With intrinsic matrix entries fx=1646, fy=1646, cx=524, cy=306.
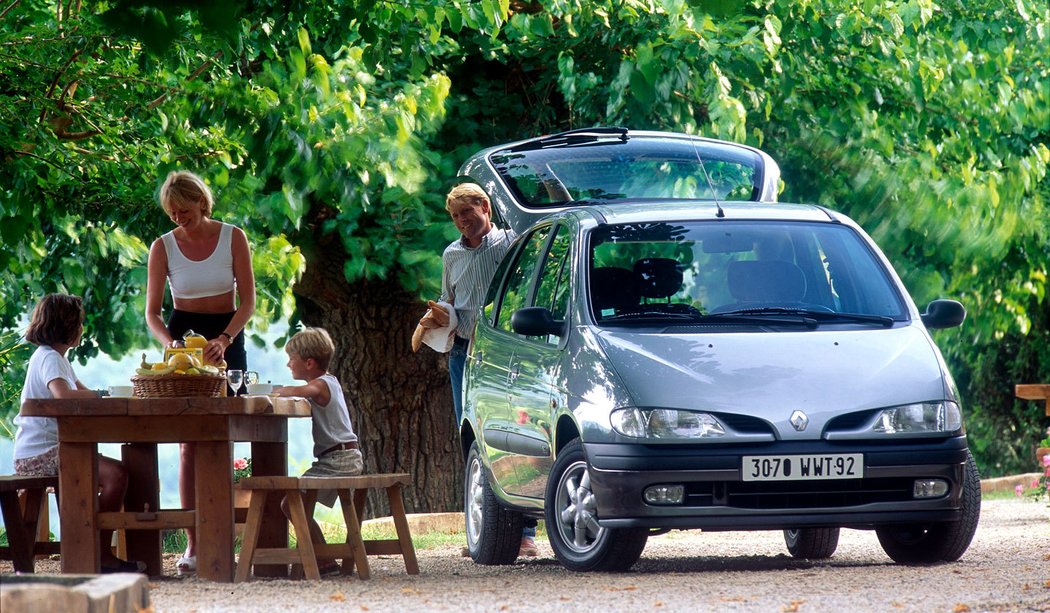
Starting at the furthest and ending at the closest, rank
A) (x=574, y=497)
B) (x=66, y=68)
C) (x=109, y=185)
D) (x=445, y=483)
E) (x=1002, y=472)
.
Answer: (x=1002, y=472) → (x=445, y=483) → (x=109, y=185) → (x=66, y=68) → (x=574, y=497)

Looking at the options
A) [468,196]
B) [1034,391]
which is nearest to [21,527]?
[468,196]

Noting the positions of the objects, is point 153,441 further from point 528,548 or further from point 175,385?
point 528,548

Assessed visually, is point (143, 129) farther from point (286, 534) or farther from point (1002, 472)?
point (1002, 472)

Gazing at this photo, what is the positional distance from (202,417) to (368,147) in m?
5.48

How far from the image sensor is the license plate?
7008 mm

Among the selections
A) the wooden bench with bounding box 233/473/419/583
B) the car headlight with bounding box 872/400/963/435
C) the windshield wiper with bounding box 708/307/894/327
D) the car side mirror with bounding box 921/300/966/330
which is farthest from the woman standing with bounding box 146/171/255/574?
the car side mirror with bounding box 921/300/966/330

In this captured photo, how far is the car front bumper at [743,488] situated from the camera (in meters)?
6.98

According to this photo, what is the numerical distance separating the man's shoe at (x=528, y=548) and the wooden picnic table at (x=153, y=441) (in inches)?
86.5

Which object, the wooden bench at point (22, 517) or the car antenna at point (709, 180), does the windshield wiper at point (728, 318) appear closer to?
the car antenna at point (709, 180)

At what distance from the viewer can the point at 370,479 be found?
24.9ft

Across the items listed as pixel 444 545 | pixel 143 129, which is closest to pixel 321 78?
pixel 143 129

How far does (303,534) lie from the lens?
7.41m

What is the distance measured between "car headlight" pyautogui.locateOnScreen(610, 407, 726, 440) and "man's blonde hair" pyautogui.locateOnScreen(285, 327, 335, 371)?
1840 mm

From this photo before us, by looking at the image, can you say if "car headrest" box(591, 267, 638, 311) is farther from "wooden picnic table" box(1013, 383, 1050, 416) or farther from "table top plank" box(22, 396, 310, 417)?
"wooden picnic table" box(1013, 383, 1050, 416)
